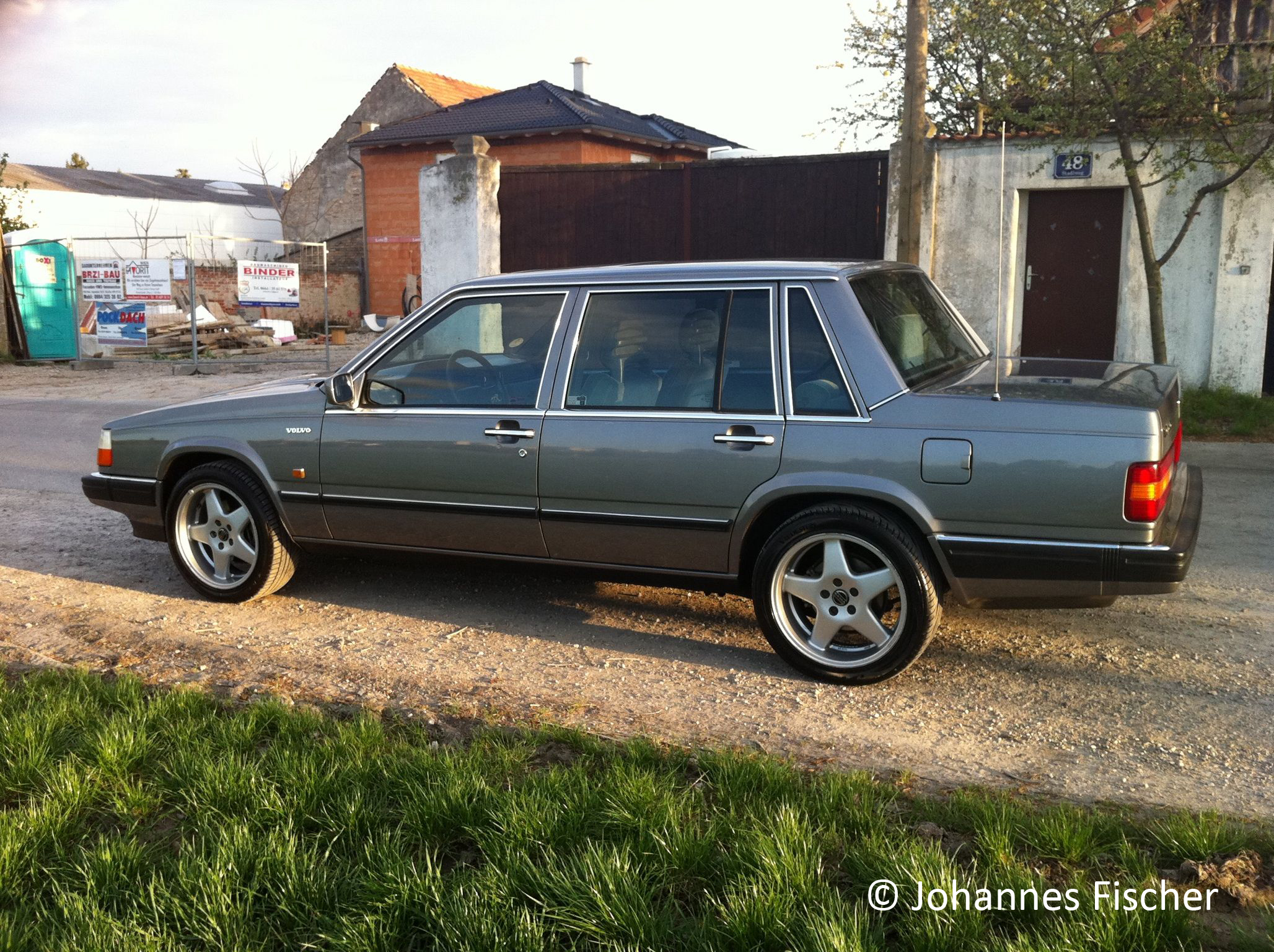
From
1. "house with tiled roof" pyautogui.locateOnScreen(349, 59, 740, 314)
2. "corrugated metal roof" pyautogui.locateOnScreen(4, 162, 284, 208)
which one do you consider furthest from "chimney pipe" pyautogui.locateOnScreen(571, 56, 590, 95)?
"corrugated metal roof" pyautogui.locateOnScreen(4, 162, 284, 208)

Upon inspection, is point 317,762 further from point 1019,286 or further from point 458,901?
point 1019,286

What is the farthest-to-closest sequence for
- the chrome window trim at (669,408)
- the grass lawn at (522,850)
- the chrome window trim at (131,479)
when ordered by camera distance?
the chrome window trim at (131,479)
the chrome window trim at (669,408)
the grass lawn at (522,850)

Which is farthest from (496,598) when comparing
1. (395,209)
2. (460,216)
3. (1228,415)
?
(395,209)

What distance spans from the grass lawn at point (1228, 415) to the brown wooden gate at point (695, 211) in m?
3.80

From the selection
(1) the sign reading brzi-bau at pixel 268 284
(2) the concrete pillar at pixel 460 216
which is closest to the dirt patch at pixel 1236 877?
(2) the concrete pillar at pixel 460 216

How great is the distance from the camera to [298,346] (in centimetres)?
2634

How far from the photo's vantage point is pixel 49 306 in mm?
21906

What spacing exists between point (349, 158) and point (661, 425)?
119 ft

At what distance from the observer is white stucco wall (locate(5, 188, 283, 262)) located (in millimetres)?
41750

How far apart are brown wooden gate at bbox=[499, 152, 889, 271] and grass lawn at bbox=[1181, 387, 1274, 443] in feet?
12.5

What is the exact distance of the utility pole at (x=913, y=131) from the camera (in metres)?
10.2

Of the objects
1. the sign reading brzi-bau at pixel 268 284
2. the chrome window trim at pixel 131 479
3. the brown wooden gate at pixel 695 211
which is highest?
the brown wooden gate at pixel 695 211

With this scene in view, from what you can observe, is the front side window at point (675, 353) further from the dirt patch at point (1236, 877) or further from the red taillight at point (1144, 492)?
the dirt patch at point (1236, 877)

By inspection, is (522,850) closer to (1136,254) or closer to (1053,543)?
(1053,543)
